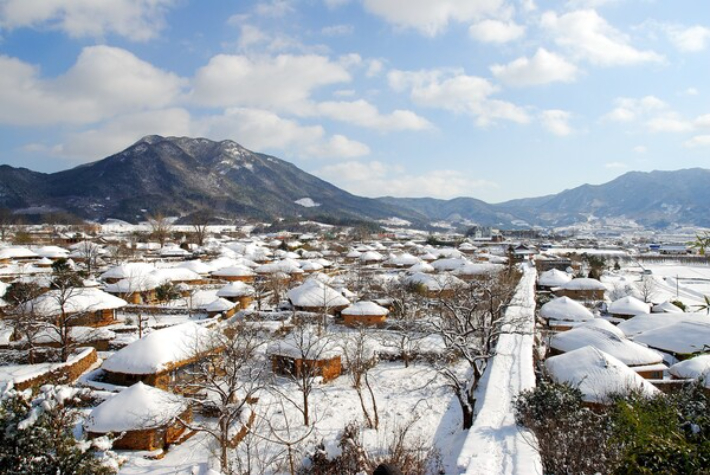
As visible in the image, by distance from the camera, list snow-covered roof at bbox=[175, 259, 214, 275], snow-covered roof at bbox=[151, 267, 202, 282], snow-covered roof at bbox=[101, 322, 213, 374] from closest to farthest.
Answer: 1. snow-covered roof at bbox=[101, 322, 213, 374]
2. snow-covered roof at bbox=[151, 267, 202, 282]
3. snow-covered roof at bbox=[175, 259, 214, 275]

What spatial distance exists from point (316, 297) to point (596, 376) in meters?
15.2

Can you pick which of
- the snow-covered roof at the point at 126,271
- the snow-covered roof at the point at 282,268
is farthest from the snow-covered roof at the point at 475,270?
Result: the snow-covered roof at the point at 126,271

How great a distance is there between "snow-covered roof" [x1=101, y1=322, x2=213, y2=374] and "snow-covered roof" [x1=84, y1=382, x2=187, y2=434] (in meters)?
3.20

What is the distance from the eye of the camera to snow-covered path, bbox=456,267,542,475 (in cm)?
841

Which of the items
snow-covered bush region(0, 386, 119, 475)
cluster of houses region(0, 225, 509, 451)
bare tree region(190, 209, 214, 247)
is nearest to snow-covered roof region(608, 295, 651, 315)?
cluster of houses region(0, 225, 509, 451)

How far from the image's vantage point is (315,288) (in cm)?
2550

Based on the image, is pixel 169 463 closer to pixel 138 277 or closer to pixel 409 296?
pixel 409 296

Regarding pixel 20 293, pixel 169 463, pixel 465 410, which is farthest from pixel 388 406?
pixel 20 293

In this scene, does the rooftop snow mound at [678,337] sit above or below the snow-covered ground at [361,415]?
above

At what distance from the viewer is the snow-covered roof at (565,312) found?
25094mm

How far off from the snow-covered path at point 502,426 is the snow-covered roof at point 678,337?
20.4 feet

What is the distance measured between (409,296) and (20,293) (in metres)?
20.8

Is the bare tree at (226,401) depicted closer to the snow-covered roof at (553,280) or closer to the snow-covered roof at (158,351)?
the snow-covered roof at (158,351)

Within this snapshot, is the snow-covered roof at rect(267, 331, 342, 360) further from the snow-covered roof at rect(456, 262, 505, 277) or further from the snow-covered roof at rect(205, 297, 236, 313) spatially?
the snow-covered roof at rect(456, 262, 505, 277)
